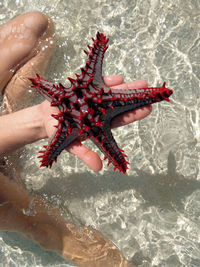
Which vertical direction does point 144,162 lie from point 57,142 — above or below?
below

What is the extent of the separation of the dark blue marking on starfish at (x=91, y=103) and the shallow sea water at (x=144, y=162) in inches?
73.6

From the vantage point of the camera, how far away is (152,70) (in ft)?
16.2

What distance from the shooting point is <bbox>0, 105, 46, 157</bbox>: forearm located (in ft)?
11.3

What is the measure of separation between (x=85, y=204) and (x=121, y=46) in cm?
292

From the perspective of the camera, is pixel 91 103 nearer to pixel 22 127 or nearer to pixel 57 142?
pixel 57 142

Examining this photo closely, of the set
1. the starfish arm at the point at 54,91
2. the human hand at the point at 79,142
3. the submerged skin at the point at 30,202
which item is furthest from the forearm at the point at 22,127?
the starfish arm at the point at 54,91

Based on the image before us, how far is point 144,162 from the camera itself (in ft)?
15.6

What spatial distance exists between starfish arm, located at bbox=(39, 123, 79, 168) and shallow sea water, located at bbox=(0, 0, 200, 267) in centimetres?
178

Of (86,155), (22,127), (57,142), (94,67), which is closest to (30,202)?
(22,127)

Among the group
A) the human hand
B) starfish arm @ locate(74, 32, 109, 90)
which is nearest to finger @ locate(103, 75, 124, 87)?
the human hand

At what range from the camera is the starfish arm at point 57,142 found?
284cm

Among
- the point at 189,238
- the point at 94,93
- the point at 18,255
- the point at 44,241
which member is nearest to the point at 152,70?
the point at 94,93

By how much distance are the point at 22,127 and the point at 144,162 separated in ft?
7.31

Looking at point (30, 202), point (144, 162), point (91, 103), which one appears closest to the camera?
point (91, 103)
